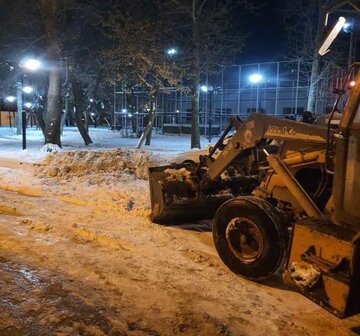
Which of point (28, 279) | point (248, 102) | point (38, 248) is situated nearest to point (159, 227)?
point (38, 248)

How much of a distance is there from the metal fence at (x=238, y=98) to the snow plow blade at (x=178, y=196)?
23270mm

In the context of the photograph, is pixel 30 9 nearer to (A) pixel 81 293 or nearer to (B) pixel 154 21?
(B) pixel 154 21

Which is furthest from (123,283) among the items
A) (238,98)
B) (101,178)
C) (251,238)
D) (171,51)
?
(238,98)

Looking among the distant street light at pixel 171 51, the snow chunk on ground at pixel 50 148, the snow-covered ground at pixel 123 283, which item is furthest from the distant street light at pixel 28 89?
the snow-covered ground at pixel 123 283

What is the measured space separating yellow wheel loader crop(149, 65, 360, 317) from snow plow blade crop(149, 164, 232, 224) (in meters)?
0.02

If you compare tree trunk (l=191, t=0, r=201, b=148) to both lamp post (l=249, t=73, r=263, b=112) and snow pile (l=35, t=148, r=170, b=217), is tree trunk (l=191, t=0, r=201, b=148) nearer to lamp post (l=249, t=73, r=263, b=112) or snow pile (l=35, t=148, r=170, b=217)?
snow pile (l=35, t=148, r=170, b=217)

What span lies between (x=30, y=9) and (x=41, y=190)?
14484 mm

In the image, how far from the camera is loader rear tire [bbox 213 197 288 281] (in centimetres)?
509

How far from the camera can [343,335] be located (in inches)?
168

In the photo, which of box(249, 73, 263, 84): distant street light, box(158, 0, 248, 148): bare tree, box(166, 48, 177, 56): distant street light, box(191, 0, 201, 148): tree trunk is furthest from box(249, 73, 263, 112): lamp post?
box(166, 48, 177, 56): distant street light

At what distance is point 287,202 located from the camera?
18.8ft

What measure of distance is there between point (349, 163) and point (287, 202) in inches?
64.0

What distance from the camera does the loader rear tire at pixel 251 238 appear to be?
16.7 ft

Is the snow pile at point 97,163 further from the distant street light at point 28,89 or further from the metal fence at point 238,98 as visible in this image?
the metal fence at point 238,98
